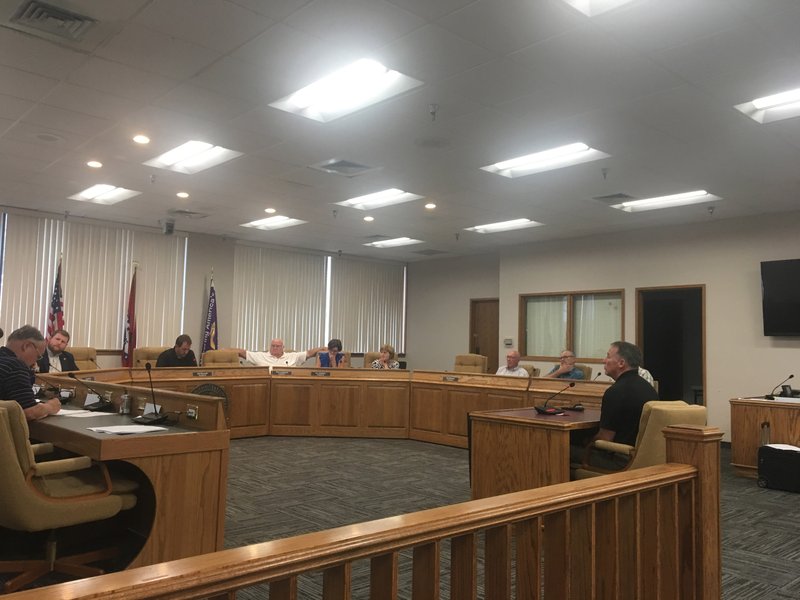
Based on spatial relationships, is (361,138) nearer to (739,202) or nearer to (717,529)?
(717,529)

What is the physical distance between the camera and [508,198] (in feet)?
24.4

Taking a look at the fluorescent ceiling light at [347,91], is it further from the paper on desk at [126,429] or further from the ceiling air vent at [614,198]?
the ceiling air vent at [614,198]

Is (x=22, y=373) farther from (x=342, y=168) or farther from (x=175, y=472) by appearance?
(x=342, y=168)

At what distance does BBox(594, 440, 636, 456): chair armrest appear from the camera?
3818 mm

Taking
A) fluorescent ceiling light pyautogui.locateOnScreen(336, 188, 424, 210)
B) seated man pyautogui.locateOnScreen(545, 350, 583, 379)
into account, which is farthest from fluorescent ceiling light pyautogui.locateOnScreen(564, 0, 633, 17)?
seated man pyautogui.locateOnScreen(545, 350, 583, 379)

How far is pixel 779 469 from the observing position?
18.1 feet

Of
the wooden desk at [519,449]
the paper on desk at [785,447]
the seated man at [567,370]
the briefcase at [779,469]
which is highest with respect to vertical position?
the seated man at [567,370]

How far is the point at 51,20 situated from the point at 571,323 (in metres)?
8.20

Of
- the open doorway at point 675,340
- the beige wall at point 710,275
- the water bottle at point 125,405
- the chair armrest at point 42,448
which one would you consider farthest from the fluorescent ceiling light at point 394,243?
the chair armrest at point 42,448

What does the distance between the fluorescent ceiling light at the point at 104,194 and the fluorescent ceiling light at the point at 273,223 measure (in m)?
1.92

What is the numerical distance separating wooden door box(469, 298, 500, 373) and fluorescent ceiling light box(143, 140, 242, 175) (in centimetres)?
669

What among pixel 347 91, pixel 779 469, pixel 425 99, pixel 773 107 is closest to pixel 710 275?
pixel 779 469

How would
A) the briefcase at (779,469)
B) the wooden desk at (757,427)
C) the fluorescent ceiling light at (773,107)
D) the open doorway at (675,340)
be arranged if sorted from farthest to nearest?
the open doorway at (675,340)
the wooden desk at (757,427)
the briefcase at (779,469)
the fluorescent ceiling light at (773,107)

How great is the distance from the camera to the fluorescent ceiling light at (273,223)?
934 cm
